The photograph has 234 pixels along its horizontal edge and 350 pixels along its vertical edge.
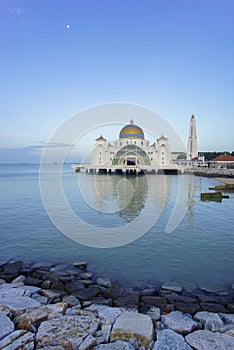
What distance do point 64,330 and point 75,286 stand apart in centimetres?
170

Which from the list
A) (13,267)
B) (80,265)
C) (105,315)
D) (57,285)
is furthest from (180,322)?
(13,267)

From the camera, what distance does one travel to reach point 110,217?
1189 cm

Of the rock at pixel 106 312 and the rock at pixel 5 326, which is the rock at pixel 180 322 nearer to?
the rock at pixel 106 312

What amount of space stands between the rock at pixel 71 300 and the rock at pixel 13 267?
6.12 feet

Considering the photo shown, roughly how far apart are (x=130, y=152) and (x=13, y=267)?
48774mm

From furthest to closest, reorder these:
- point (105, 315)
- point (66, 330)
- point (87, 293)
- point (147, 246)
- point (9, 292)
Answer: point (147, 246), point (87, 293), point (9, 292), point (105, 315), point (66, 330)

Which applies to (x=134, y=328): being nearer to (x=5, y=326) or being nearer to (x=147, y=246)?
(x=5, y=326)

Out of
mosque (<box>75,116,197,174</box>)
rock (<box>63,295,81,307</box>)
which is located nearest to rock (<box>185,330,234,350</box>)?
rock (<box>63,295,81,307</box>)

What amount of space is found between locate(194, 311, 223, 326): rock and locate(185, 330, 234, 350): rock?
38 cm

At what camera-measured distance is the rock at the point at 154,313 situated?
4021mm

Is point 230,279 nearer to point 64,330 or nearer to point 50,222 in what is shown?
point 64,330

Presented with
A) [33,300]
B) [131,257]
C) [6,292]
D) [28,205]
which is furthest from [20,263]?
[28,205]

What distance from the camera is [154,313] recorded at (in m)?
4.17

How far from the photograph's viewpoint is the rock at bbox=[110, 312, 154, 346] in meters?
3.39
